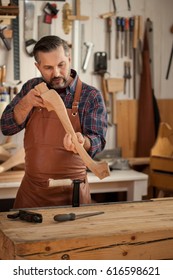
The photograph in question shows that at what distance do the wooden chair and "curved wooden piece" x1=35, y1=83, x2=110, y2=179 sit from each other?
1.87 metres

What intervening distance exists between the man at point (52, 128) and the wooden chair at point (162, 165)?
149cm

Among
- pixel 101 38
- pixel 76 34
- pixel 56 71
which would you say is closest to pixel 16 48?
pixel 76 34

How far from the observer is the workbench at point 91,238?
2.11m

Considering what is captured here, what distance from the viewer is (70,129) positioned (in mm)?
2730

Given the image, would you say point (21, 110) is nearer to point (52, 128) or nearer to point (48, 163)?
point (52, 128)

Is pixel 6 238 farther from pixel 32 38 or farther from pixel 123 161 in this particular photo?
pixel 32 38

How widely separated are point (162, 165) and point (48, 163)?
67.0 inches

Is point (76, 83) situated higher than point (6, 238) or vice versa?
point (76, 83)

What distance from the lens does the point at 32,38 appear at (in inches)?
196

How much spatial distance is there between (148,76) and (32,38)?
1243mm

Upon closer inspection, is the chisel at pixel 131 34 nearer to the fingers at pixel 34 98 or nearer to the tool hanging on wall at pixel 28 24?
the tool hanging on wall at pixel 28 24

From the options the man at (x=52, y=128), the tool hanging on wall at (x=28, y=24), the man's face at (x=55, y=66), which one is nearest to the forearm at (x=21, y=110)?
the man at (x=52, y=128)

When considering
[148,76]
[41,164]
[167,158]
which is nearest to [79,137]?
[41,164]

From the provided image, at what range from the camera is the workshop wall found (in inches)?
197
